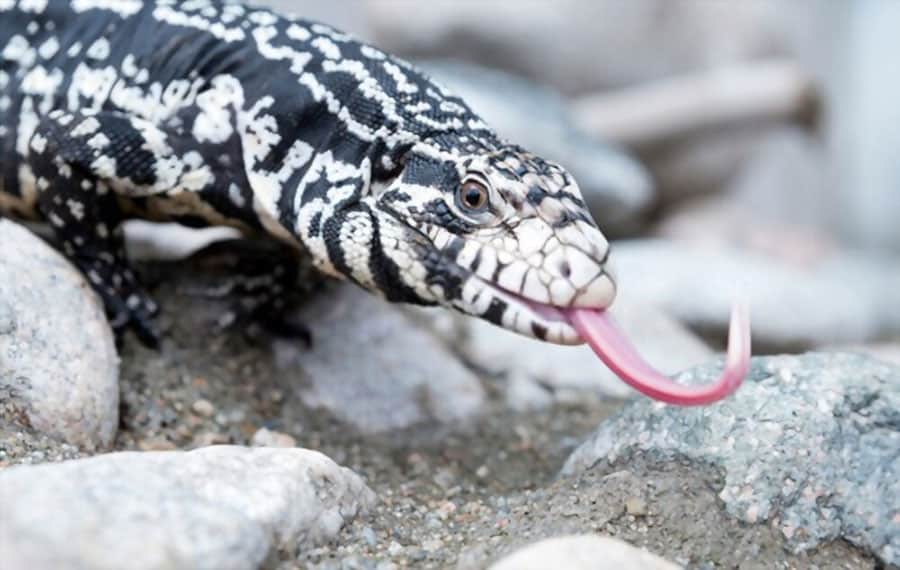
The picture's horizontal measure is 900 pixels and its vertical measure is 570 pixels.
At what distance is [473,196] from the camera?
3.45m

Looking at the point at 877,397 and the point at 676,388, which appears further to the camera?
the point at 877,397

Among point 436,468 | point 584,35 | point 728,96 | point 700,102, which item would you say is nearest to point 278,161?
point 436,468

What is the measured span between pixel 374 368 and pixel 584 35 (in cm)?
594

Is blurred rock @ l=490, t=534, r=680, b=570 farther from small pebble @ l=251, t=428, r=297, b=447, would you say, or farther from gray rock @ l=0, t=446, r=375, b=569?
small pebble @ l=251, t=428, r=297, b=447

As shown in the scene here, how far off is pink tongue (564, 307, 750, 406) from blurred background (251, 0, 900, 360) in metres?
4.95

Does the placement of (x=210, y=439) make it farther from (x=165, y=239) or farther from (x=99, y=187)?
(x=165, y=239)

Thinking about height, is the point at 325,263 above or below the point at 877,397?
below

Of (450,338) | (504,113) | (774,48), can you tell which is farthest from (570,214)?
(774,48)

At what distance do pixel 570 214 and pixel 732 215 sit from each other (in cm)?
718

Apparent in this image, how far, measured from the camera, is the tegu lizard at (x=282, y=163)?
337cm

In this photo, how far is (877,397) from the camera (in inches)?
136

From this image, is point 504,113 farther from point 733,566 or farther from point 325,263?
point 733,566

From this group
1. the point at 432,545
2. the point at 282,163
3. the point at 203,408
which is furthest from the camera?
the point at 203,408

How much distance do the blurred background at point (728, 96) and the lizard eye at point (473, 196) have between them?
188 inches
